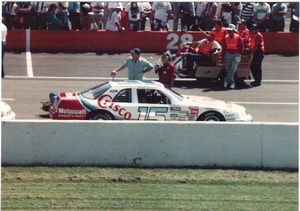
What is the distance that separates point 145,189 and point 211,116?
14.2 feet

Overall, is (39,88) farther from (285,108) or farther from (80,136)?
(80,136)

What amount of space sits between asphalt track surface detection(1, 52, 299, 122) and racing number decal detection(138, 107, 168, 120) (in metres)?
2.80

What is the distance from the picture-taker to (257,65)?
2095cm

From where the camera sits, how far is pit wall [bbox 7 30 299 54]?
2439 centimetres

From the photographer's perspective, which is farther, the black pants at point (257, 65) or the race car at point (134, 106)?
the black pants at point (257, 65)

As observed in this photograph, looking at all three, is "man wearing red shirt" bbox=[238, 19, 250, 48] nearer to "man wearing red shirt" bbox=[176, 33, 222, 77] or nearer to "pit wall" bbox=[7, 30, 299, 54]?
"man wearing red shirt" bbox=[176, 33, 222, 77]

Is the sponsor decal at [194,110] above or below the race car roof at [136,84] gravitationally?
below

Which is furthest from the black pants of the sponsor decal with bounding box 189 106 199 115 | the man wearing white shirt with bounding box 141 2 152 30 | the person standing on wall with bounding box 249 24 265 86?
the sponsor decal with bounding box 189 106 199 115

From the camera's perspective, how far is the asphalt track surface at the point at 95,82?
707 inches

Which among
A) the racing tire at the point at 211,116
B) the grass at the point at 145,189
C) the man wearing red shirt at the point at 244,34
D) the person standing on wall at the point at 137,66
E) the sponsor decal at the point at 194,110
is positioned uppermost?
the man wearing red shirt at the point at 244,34

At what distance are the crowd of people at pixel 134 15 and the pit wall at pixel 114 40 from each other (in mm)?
215

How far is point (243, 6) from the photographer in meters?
24.2

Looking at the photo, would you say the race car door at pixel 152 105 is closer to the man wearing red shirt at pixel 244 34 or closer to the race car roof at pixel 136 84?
the race car roof at pixel 136 84

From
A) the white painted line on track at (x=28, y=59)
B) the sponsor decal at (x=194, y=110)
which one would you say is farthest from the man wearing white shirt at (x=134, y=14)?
the sponsor decal at (x=194, y=110)
